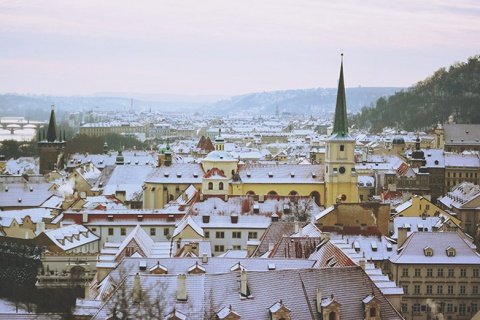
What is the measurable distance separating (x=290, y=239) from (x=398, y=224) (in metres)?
19.2

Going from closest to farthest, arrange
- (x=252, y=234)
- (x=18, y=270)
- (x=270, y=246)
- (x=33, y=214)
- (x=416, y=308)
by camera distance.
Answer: (x=270, y=246), (x=416, y=308), (x=18, y=270), (x=252, y=234), (x=33, y=214)

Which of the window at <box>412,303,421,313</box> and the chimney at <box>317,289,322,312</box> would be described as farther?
the window at <box>412,303,421,313</box>

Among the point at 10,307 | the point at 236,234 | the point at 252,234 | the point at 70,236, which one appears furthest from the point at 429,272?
the point at 70,236

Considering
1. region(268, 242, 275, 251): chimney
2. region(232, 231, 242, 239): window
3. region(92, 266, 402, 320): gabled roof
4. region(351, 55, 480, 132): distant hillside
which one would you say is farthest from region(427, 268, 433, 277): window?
region(351, 55, 480, 132): distant hillside

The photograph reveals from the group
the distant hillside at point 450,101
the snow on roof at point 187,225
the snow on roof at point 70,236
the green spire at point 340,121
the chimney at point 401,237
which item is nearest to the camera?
the chimney at point 401,237

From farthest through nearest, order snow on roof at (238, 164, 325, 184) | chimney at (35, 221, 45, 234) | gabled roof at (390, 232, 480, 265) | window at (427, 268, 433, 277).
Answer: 1. snow on roof at (238, 164, 325, 184)
2. chimney at (35, 221, 45, 234)
3. gabled roof at (390, 232, 480, 265)
4. window at (427, 268, 433, 277)

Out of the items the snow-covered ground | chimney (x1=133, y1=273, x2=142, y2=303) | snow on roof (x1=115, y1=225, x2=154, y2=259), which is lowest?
the snow-covered ground

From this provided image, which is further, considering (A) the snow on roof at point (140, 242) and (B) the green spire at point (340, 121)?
(B) the green spire at point (340, 121)

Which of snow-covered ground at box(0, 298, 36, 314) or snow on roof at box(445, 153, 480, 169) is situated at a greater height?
snow on roof at box(445, 153, 480, 169)

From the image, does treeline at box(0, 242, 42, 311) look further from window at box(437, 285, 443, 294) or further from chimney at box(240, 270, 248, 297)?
chimney at box(240, 270, 248, 297)

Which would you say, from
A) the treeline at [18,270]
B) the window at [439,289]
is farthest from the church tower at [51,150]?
the window at [439,289]

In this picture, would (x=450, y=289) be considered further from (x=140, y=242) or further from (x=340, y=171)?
(x=340, y=171)

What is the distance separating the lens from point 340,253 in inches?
1428

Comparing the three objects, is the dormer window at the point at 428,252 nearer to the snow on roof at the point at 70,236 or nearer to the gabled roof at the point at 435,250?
the gabled roof at the point at 435,250
